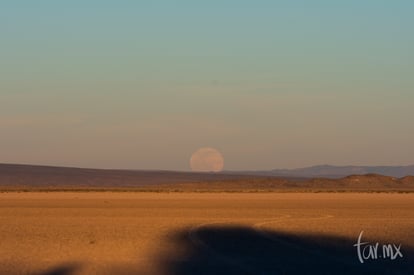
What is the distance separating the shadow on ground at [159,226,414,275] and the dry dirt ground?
3 centimetres

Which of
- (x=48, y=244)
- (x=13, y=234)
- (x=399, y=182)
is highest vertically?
(x=399, y=182)

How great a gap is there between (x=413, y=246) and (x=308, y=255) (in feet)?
16.6

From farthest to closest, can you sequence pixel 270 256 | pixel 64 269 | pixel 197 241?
pixel 197 241 → pixel 270 256 → pixel 64 269

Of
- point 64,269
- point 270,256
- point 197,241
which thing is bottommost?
point 64,269

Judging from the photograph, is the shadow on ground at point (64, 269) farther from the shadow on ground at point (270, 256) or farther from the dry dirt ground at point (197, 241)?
the shadow on ground at point (270, 256)

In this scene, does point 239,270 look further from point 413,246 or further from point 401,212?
point 401,212

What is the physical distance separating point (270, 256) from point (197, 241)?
567 centimetres

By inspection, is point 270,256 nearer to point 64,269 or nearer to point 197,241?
point 197,241

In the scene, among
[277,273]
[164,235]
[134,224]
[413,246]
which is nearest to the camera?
[277,273]

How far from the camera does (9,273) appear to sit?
70.5 ft

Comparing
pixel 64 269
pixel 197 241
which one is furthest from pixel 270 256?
pixel 64 269

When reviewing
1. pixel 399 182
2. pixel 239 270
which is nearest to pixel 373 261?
pixel 239 270

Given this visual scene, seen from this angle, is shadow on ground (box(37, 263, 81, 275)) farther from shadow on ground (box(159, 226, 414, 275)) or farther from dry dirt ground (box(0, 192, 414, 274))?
shadow on ground (box(159, 226, 414, 275))

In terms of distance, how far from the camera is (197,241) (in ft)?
101
